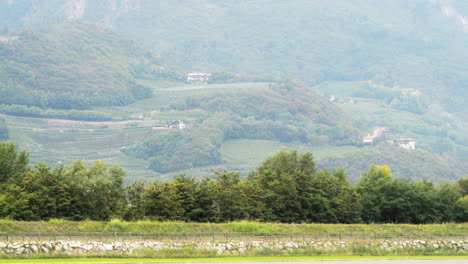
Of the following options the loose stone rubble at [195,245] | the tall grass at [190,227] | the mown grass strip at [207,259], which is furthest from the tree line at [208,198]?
the mown grass strip at [207,259]

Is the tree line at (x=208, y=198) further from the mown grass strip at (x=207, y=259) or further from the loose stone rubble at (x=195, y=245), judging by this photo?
the mown grass strip at (x=207, y=259)

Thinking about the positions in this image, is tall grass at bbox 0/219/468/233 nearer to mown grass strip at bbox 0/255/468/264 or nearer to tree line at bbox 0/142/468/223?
mown grass strip at bbox 0/255/468/264

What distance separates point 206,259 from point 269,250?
7177 millimetres

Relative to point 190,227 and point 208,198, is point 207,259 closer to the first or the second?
point 190,227

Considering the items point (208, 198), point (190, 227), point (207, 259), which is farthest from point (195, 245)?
point (208, 198)

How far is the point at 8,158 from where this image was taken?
95.5 meters

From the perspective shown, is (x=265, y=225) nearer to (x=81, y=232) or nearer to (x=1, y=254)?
→ (x=81, y=232)

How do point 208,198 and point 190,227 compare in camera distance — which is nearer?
point 190,227

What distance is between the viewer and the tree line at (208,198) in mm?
80188

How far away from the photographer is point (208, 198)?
86.5m

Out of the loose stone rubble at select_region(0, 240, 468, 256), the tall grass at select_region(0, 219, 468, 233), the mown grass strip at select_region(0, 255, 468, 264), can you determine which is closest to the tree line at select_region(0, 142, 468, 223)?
the tall grass at select_region(0, 219, 468, 233)

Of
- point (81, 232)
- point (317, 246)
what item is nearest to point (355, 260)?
point (317, 246)

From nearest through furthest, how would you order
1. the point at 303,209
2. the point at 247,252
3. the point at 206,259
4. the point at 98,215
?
the point at 206,259 < the point at 247,252 < the point at 98,215 < the point at 303,209

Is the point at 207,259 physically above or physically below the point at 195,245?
below
